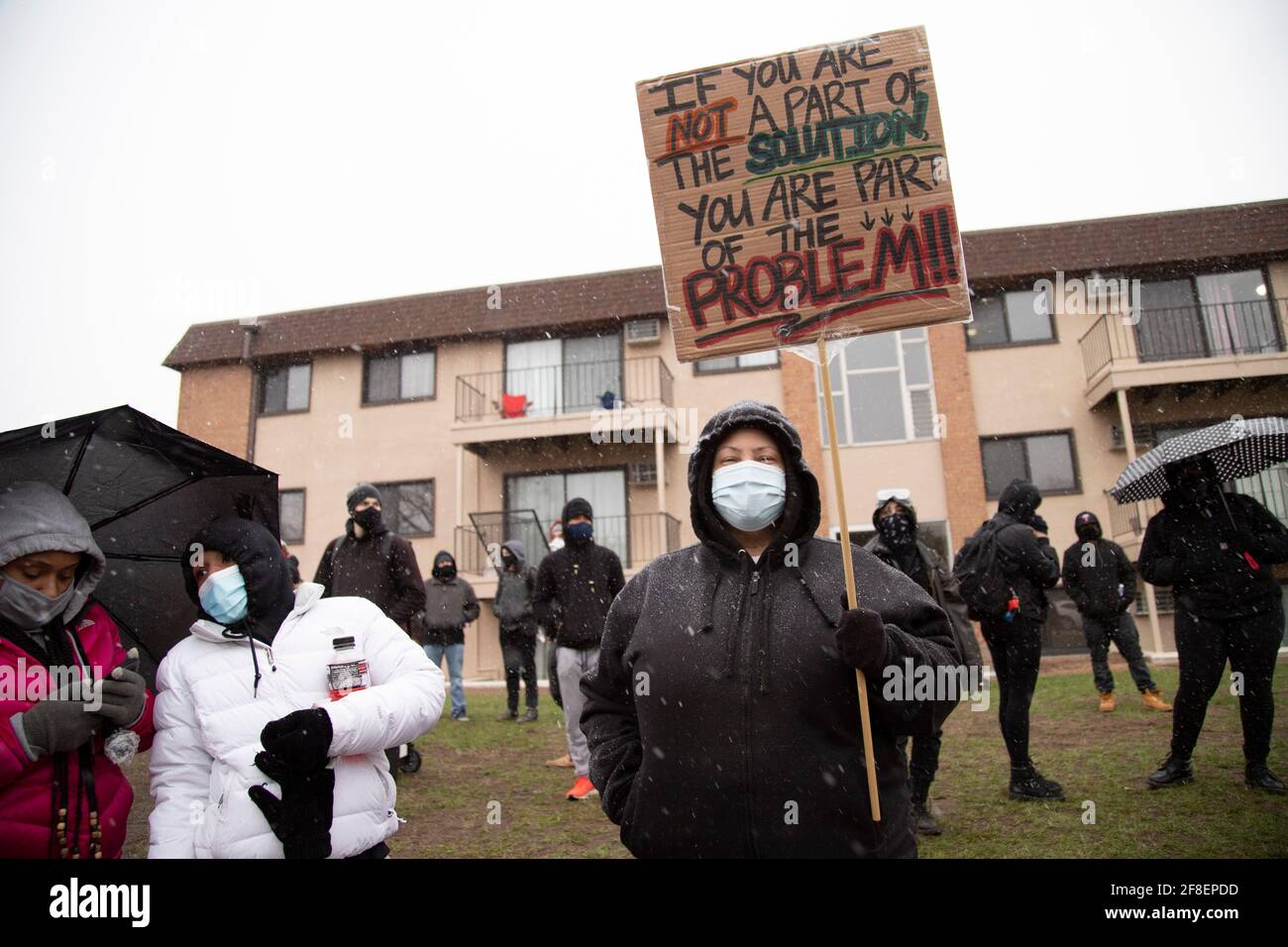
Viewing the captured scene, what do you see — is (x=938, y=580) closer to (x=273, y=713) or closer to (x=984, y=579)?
(x=984, y=579)

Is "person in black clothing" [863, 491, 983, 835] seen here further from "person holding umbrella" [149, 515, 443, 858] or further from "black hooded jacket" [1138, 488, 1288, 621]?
"person holding umbrella" [149, 515, 443, 858]

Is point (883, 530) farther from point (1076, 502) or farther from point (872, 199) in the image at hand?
point (1076, 502)

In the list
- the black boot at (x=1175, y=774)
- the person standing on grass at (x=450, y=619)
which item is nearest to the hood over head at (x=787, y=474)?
the black boot at (x=1175, y=774)

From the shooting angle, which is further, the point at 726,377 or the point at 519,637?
the point at 726,377

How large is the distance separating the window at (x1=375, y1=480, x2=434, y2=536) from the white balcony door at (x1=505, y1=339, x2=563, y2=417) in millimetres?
2989

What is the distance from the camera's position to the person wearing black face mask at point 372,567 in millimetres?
6121

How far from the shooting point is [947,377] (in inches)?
675

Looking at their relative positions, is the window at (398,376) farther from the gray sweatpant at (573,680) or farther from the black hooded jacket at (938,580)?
the black hooded jacket at (938,580)

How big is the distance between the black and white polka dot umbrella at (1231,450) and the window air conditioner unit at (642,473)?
518 inches
